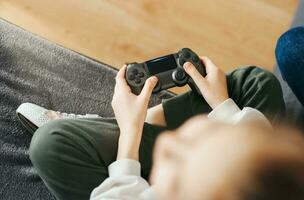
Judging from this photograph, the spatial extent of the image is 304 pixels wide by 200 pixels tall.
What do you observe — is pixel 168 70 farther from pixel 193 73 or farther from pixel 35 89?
pixel 35 89

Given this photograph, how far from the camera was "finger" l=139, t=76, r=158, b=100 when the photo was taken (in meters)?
0.81

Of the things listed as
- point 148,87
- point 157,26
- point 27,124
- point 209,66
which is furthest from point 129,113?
point 157,26

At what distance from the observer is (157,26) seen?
1.28 m

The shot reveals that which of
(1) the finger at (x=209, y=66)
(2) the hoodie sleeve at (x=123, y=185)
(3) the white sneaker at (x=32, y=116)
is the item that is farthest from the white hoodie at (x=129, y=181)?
(3) the white sneaker at (x=32, y=116)

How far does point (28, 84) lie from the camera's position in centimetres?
106

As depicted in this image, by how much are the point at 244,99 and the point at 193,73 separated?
0.10 meters

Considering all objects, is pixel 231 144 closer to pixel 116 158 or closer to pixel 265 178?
pixel 265 178

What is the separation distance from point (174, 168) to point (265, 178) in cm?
11

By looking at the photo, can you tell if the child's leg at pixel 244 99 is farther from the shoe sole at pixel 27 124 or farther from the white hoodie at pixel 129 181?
the shoe sole at pixel 27 124

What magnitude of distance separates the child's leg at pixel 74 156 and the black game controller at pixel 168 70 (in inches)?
4.4

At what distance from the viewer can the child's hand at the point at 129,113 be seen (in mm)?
765

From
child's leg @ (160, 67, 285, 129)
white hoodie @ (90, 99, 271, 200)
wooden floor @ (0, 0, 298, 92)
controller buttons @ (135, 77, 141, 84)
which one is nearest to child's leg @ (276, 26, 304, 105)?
child's leg @ (160, 67, 285, 129)

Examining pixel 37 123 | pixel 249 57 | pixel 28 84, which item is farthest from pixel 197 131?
pixel 249 57

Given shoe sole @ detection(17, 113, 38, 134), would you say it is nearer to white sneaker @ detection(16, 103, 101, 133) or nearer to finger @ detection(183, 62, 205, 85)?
white sneaker @ detection(16, 103, 101, 133)
